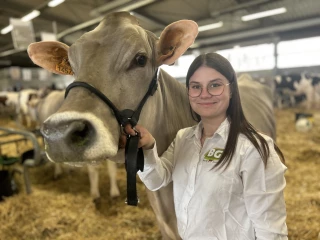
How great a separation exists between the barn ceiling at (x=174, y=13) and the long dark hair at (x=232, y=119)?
7081 mm

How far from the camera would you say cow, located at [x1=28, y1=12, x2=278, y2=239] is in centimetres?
95

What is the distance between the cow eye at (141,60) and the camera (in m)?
1.25

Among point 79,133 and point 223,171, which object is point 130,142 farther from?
point 223,171

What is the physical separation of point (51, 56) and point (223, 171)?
4.20 feet

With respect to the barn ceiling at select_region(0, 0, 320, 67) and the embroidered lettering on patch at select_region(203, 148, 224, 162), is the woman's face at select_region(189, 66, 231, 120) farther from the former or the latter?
the barn ceiling at select_region(0, 0, 320, 67)

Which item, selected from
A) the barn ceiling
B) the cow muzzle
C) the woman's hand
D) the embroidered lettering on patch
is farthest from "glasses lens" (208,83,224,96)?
the barn ceiling

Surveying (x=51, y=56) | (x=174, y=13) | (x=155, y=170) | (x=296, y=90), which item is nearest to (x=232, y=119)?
(x=155, y=170)

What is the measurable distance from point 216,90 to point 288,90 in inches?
547

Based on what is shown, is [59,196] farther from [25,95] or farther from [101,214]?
[25,95]

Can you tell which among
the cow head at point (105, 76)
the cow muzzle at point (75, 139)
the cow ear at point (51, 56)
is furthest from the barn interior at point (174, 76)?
the cow muzzle at point (75, 139)

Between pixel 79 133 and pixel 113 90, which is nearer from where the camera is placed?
pixel 79 133

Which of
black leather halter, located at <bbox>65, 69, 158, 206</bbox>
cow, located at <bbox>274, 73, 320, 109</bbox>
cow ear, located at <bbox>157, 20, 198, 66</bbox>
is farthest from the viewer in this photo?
cow, located at <bbox>274, 73, 320, 109</bbox>

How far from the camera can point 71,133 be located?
915mm

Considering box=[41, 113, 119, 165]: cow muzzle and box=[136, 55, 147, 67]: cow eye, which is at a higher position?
box=[136, 55, 147, 67]: cow eye
